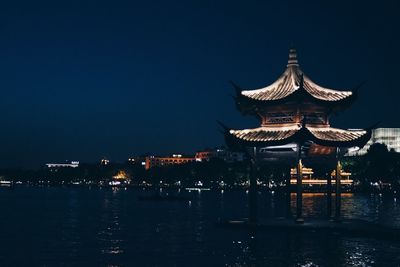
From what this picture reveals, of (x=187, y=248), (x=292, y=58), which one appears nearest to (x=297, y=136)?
(x=292, y=58)

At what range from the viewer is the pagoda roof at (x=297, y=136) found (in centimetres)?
5019

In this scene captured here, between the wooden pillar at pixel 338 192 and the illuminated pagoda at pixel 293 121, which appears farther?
the wooden pillar at pixel 338 192

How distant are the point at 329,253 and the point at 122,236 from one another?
20.6 metres

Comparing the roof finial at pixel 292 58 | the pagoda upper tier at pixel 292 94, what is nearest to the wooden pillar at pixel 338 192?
the pagoda upper tier at pixel 292 94

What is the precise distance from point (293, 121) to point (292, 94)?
2.39m

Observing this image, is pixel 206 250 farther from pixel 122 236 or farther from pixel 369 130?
pixel 369 130

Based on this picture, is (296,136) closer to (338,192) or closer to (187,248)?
(338,192)

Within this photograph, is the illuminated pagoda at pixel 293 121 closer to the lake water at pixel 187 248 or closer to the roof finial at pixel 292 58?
the roof finial at pixel 292 58

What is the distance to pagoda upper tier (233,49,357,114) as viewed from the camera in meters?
51.3

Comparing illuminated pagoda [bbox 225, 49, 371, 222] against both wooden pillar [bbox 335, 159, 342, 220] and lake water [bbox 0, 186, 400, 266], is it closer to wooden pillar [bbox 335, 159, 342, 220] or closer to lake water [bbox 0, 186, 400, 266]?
wooden pillar [bbox 335, 159, 342, 220]

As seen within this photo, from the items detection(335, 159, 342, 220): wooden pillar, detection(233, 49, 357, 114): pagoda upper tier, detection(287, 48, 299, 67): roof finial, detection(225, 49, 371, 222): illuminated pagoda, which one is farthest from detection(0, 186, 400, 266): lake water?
detection(287, 48, 299, 67): roof finial

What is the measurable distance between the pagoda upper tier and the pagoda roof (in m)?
1.82

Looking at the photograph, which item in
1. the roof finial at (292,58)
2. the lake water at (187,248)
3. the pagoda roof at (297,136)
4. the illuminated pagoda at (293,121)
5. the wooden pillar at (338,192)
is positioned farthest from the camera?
the wooden pillar at (338,192)

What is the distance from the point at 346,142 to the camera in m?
51.7
